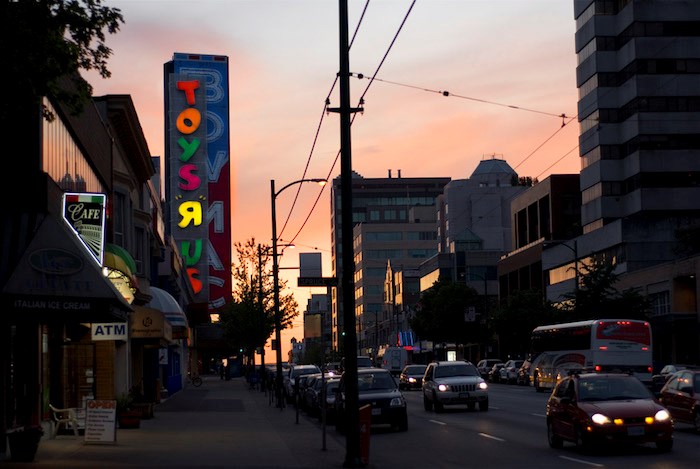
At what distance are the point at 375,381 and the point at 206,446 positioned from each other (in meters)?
7.44

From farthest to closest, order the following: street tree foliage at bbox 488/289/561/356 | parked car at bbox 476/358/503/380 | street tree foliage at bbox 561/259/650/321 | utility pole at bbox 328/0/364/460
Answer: street tree foliage at bbox 488/289/561/356
parked car at bbox 476/358/503/380
street tree foliage at bbox 561/259/650/321
utility pole at bbox 328/0/364/460

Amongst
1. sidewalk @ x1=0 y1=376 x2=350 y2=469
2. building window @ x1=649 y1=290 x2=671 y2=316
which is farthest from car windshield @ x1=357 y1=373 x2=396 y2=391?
building window @ x1=649 y1=290 x2=671 y2=316

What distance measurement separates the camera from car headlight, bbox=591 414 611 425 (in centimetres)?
2084

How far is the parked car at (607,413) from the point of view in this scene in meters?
20.8

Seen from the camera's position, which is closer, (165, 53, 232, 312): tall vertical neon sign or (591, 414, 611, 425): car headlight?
(591, 414, 611, 425): car headlight

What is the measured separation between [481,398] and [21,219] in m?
19.9

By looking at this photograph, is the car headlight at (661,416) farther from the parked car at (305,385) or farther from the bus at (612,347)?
the bus at (612,347)

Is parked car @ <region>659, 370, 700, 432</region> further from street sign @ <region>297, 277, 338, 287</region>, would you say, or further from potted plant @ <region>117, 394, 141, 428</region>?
potted plant @ <region>117, 394, 141, 428</region>

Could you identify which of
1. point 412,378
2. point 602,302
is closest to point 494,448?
point 412,378

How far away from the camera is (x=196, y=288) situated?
10375 cm

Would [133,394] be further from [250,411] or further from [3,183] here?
[3,183]

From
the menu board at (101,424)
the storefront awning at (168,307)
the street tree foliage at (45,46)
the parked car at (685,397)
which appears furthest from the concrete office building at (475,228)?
the street tree foliage at (45,46)

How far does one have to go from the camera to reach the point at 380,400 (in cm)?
3084

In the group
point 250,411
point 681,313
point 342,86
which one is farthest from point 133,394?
point 681,313
